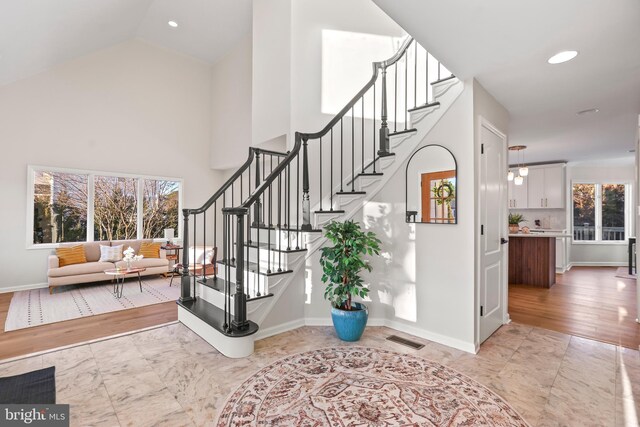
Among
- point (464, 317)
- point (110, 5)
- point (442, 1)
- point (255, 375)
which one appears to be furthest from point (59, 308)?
point (442, 1)

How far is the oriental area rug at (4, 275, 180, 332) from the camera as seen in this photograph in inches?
154

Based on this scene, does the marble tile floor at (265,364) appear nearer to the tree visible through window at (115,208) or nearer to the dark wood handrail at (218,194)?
the dark wood handrail at (218,194)

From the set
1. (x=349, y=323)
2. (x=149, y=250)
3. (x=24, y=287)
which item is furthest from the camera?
(x=149, y=250)

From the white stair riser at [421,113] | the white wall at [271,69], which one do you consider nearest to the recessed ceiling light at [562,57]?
the white stair riser at [421,113]

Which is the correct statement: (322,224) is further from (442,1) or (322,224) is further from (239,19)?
(239,19)

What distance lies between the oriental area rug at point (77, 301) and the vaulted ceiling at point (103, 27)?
3490 millimetres

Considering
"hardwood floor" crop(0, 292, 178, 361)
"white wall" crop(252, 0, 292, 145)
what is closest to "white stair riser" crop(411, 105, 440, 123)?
"white wall" crop(252, 0, 292, 145)

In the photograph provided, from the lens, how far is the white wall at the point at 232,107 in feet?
22.4

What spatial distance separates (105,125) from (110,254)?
2.61 meters

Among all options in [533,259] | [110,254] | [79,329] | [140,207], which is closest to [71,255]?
[110,254]

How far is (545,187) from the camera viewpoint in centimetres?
739

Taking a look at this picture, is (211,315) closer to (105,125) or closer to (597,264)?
(105,125)

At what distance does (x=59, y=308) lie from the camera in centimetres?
430

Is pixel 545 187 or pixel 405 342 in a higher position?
pixel 545 187
